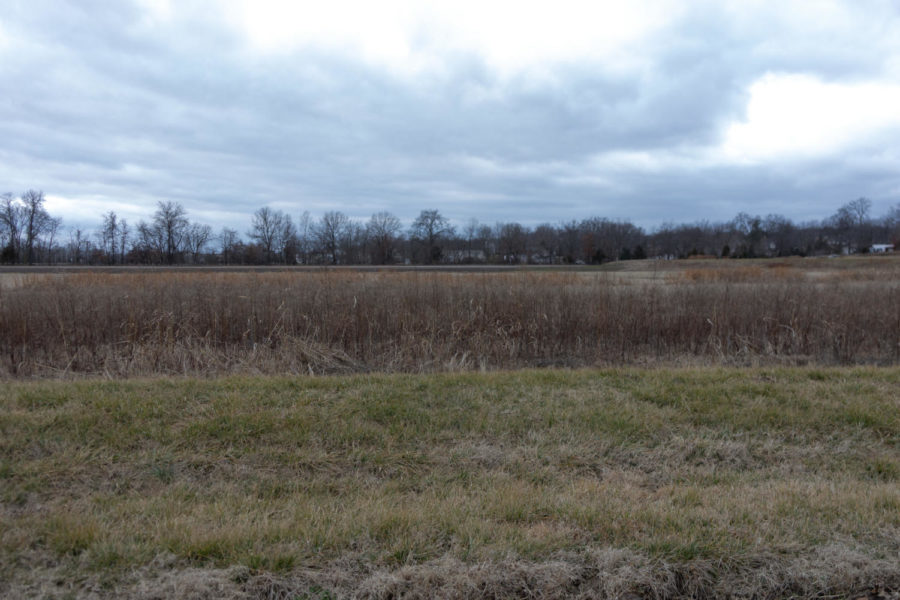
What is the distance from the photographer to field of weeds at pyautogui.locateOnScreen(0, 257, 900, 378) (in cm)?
978

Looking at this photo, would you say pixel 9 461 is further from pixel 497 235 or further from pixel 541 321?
pixel 497 235

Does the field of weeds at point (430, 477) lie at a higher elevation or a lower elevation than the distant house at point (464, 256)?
lower

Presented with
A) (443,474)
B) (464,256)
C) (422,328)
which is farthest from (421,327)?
(464,256)

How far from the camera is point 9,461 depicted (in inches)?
168

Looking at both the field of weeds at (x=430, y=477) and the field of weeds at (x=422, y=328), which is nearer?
the field of weeds at (x=430, y=477)

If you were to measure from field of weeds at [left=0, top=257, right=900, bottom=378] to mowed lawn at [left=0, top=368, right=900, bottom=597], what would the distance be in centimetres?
321

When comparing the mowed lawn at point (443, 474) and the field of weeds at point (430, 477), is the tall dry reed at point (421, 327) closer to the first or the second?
the field of weeds at point (430, 477)

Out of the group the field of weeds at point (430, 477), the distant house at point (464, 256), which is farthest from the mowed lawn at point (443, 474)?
the distant house at point (464, 256)

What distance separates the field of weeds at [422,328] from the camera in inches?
385

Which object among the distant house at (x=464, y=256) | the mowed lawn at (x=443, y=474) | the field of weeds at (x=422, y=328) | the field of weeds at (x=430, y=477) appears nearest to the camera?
the field of weeds at (x=430, y=477)

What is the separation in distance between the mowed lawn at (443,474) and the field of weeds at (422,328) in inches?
126

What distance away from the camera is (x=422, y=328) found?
10.9m

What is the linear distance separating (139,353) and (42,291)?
4.47m

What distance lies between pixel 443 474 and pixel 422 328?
21.9 feet
